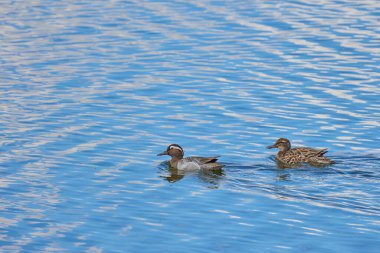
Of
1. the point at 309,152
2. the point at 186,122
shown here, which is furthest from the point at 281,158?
the point at 186,122

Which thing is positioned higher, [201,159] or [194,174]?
[201,159]

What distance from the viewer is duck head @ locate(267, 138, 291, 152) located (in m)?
21.5

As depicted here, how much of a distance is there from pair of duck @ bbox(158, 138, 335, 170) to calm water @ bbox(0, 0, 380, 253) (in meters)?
0.20

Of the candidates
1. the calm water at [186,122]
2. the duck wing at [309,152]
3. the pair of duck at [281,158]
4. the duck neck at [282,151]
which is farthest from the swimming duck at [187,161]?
the duck wing at [309,152]

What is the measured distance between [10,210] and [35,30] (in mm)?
16098

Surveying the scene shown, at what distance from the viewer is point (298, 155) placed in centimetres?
2114

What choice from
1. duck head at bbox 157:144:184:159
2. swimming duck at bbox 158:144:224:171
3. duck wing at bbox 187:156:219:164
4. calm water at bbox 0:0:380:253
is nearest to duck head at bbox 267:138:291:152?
calm water at bbox 0:0:380:253

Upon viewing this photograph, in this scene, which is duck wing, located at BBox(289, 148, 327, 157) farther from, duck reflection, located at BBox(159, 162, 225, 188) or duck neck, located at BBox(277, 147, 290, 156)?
duck reflection, located at BBox(159, 162, 225, 188)

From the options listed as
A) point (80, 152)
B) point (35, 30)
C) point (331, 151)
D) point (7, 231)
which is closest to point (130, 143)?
point (80, 152)

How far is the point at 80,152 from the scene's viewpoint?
21.8m

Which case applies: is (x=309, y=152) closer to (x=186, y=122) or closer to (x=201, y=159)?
(x=201, y=159)

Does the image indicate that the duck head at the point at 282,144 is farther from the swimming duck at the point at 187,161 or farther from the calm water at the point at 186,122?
the swimming duck at the point at 187,161

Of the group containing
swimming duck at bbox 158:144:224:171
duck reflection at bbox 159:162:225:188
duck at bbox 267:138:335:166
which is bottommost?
duck reflection at bbox 159:162:225:188

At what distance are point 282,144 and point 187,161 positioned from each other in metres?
2.07
